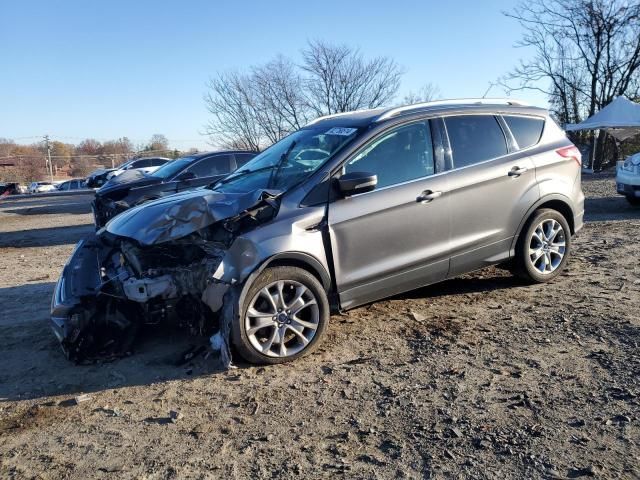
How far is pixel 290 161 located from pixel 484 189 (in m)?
1.84

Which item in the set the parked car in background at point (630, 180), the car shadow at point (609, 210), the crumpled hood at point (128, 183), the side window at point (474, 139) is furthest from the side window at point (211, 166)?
the parked car in background at point (630, 180)

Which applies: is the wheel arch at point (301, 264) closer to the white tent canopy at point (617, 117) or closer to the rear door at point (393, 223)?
the rear door at point (393, 223)

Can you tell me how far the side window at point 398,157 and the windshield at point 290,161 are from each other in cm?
22

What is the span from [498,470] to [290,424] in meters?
1.22

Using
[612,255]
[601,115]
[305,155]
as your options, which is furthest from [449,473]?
[601,115]

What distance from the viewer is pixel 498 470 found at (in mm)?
2750

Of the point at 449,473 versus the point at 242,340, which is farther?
the point at 242,340

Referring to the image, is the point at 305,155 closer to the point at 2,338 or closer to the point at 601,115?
the point at 2,338

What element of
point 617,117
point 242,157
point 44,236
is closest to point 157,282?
point 242,157

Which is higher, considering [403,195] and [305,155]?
[305,155]

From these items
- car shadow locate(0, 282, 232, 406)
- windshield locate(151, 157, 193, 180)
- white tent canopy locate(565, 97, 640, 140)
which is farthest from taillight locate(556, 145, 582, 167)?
white tent canopy locate(565, 97, 640, 140)

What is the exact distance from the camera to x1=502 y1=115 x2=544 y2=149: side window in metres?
5.57

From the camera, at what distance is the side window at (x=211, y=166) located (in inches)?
441

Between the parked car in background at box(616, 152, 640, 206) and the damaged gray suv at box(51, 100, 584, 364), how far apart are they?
659 centimetres
